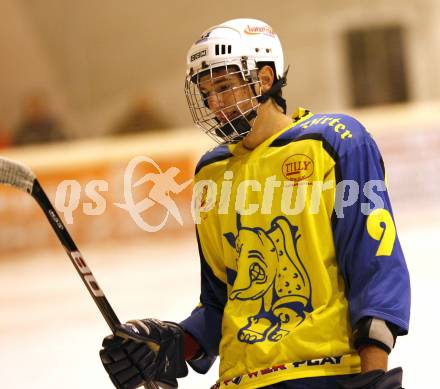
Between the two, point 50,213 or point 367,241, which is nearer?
point 367,241

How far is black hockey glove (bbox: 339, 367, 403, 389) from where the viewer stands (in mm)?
2244

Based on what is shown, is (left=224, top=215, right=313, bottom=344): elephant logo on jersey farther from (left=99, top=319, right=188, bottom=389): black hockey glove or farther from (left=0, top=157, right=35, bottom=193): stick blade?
(left=0, top=157, right=35, bottom=193): stick blade

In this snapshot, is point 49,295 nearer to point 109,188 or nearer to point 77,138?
point 109,188

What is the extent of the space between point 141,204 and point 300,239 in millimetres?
6254

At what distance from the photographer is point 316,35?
43.2ft

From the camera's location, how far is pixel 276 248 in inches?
102

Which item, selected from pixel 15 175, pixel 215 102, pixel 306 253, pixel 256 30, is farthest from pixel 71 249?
pixel 256 30

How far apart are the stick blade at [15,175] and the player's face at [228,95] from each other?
540mm

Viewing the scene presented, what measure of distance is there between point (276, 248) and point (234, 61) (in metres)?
0.53

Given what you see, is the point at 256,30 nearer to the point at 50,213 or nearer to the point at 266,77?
the point at 266,77

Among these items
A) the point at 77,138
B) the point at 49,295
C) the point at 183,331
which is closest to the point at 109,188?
the point at 49,295

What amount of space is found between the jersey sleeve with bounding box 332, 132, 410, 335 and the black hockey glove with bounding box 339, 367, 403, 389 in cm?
15

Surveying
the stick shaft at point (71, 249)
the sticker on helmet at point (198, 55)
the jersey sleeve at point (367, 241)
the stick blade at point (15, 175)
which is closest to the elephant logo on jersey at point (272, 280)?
the jersey sleeve at point (367, 241)

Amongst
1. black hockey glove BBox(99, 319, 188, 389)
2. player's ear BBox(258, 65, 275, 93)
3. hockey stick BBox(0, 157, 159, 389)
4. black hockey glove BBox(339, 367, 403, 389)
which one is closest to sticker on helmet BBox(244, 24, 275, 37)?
player's ear BBox(258, 65, 275, 93)
